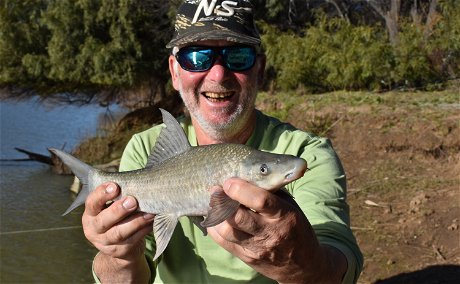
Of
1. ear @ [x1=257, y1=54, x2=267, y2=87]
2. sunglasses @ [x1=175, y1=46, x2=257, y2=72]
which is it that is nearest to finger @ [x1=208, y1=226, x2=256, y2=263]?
sunglasses @ [x1=175, y1=46, x2=257, y2=72]

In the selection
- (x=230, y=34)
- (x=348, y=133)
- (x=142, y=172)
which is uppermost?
(x=230, y=34)

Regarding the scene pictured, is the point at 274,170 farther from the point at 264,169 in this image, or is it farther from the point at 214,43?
the point at 214,43

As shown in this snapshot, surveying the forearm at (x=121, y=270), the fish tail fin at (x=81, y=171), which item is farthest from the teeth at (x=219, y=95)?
the forearm at (x=121, y=270)

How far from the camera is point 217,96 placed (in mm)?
2859

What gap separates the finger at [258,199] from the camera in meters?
1.90

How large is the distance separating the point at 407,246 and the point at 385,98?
3.99 metres

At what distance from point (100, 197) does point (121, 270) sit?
467mm

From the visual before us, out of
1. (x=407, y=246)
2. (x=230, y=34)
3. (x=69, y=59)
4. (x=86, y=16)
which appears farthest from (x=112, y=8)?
(x=230, y=34)

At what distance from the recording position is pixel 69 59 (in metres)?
16.2

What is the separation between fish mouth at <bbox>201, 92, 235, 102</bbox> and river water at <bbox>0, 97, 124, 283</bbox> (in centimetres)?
648

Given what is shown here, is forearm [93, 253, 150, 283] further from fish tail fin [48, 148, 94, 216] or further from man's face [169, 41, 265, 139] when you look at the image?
man's face [169, 41, 265, 139]

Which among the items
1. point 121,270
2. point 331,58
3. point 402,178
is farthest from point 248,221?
point 331,58

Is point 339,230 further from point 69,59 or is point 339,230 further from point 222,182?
point 69,59

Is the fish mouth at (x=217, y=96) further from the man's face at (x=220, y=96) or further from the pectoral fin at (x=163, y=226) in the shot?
the pectoral fin at (x=163, y=226)
